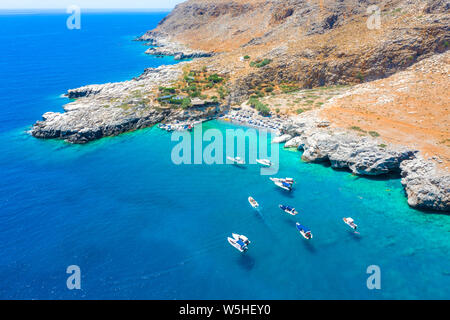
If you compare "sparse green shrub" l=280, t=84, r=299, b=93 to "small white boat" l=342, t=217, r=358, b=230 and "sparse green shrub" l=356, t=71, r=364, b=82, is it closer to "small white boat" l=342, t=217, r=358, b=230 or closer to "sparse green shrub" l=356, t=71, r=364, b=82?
"sparse green shrub" l=356, t=71, r=364, b=82

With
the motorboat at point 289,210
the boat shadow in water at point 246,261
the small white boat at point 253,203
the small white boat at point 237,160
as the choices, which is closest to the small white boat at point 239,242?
the boat shadow in water at point 246,261

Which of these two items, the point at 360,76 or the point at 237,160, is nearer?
the point at 237,160

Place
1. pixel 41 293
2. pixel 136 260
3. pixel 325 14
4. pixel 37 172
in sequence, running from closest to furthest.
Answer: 1. pixel 41 293
2. pixel 136 260
3. pixel 37 172
4. pixel 325 14

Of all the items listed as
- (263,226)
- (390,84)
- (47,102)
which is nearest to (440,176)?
(263,226)

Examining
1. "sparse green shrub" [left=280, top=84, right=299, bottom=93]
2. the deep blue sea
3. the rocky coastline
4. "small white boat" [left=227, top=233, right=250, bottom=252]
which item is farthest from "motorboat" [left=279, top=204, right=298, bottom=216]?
"sparse green shrub" [left=280, top=84, right=299, bottom=93]

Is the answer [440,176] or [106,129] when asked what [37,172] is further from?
[440,176]

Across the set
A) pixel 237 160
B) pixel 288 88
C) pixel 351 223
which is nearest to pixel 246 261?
pixel 351 223

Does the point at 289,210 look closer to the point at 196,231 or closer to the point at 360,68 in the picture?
the point at 196,231
